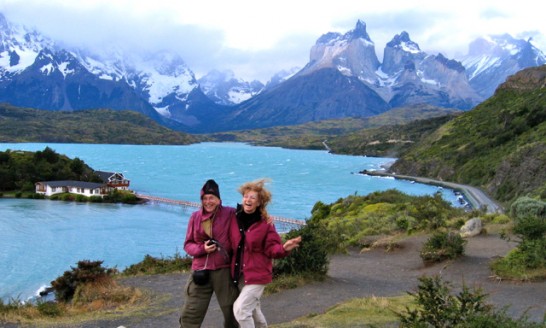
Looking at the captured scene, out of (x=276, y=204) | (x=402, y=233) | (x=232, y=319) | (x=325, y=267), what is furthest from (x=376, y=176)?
(x=232, y=319)

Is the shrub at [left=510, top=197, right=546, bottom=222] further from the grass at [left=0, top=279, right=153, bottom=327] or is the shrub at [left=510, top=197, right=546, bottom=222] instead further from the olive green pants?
the olive green pants

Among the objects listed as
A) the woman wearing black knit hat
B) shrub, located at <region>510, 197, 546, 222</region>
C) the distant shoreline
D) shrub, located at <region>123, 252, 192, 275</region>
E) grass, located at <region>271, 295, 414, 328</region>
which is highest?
the woman wearing black knit hat

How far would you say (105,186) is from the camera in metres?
69.8

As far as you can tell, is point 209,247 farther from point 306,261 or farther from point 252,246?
point 306,261

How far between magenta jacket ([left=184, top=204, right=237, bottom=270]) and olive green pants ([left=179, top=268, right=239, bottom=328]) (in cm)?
12

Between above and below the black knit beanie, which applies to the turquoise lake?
below

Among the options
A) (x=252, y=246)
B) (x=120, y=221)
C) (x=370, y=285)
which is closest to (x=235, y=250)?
(x=252, y=246)

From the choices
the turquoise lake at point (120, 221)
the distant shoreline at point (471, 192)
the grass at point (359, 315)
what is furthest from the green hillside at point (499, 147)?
the grass at point (359, 315)

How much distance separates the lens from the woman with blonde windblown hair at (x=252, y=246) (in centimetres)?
579

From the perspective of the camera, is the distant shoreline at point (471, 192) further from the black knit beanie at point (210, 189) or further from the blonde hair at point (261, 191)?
the black knit beanie at point (210, 189)

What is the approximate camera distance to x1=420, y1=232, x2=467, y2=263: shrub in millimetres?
13445

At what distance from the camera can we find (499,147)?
220ft

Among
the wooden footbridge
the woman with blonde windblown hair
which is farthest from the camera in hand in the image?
the wooden footbridge

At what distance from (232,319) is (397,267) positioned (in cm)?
909
